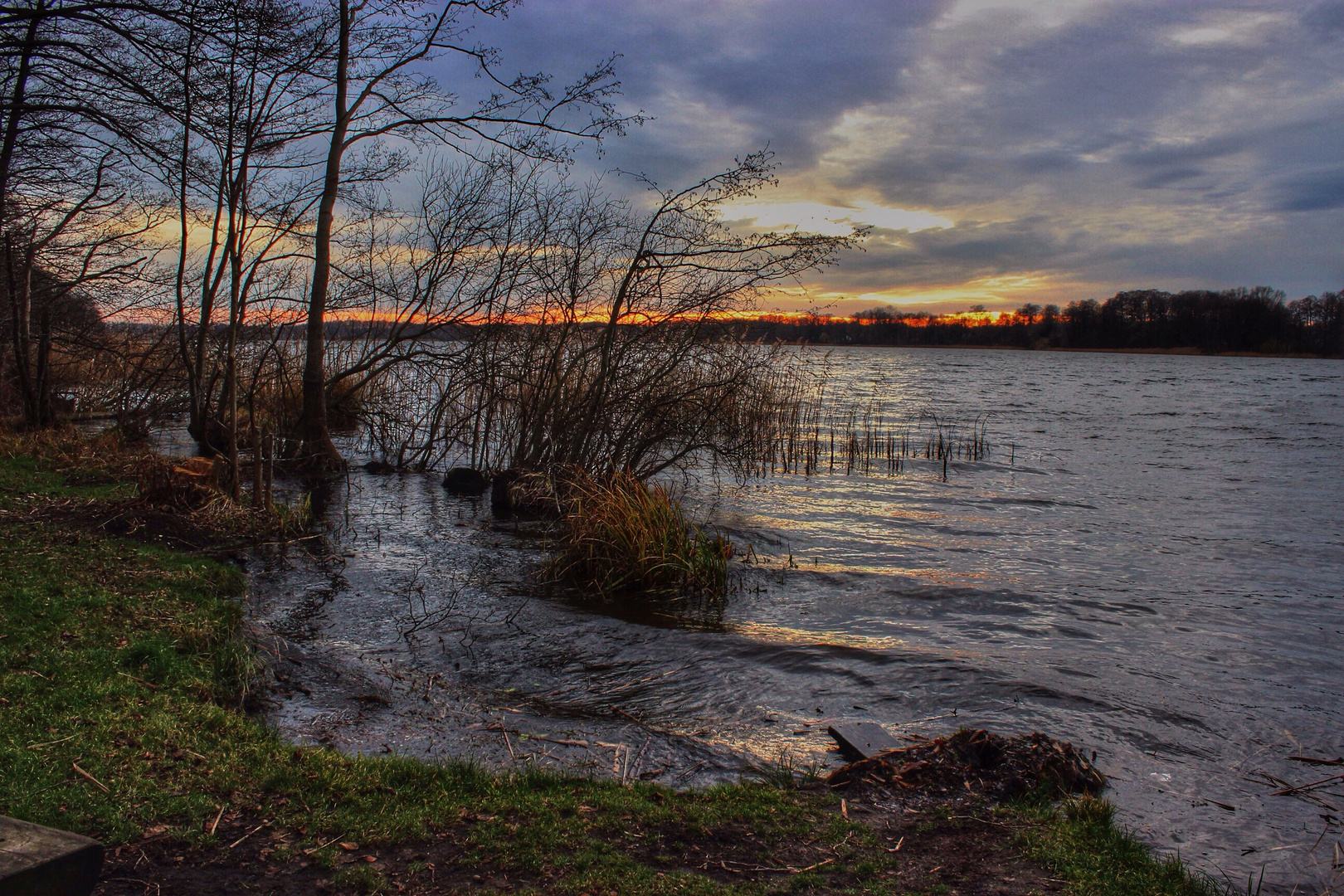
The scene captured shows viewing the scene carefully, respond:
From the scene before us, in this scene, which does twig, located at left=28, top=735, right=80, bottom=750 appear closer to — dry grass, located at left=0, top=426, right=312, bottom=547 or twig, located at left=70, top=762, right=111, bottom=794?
twig, located at left=70, top=762, right=111, bottom=794

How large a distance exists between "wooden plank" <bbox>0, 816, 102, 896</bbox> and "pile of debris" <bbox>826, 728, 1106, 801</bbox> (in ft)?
11.5

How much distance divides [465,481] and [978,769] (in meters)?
11.6

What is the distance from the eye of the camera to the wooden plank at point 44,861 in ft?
7.80

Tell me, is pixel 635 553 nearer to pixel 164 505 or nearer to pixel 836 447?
pixel 164 505

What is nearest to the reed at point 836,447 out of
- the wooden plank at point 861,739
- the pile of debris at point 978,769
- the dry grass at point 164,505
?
the dry grass at point 164,505

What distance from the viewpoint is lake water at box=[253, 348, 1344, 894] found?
5.09m

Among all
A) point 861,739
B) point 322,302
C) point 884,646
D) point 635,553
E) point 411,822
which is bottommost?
point 884,646

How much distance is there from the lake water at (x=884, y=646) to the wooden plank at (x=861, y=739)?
20 centimetres

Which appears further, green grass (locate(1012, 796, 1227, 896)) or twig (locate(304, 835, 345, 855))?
green grass (locate(1012, 796, 1227, 896))

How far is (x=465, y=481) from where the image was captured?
14.8 meters

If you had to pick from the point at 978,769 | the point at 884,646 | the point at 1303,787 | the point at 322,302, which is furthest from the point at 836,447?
the point at 978,769

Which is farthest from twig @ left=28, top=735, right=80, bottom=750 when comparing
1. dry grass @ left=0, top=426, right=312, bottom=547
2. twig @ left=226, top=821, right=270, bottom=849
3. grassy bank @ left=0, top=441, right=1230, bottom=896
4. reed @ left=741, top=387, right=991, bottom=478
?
reed @ left=741, top=387, right=991, bottom=478

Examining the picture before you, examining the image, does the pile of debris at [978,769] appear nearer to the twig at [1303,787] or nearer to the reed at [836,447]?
the twig at [1303,787]

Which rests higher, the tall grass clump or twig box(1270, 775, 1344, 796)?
the tall grass clump
